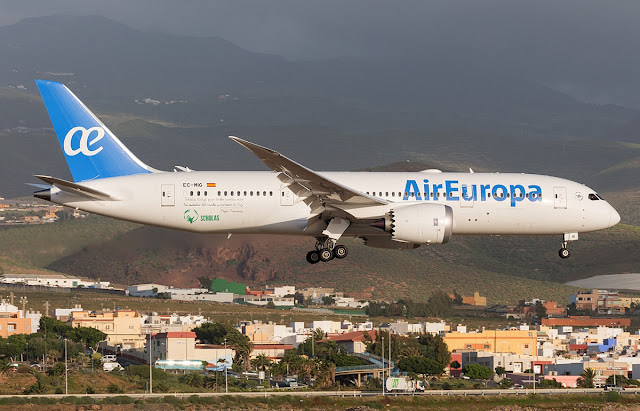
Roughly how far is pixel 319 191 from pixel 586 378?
4843cm

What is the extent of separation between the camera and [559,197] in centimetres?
5631

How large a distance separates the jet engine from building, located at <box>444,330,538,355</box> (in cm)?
5504

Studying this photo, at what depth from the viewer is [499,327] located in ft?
383

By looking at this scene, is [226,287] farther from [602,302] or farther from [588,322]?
[602,302]

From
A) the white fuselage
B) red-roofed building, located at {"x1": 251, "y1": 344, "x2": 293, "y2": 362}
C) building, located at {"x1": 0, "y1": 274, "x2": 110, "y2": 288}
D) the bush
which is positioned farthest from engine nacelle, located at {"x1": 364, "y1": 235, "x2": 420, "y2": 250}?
building, located at {"x1": 0, "y1": 274, "x2": 110, "y2": 288}

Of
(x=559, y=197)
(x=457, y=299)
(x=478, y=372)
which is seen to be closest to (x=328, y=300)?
(x=457, y=299)

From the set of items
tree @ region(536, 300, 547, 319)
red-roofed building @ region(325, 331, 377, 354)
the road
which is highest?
tree @ region(536, 300, 547, 319)

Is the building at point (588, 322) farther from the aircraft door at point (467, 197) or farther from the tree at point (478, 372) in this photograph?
the aircraft door at point (467, 197)

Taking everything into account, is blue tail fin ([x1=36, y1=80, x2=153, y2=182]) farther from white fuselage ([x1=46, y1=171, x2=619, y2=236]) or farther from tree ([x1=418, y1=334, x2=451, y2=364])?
tree ([x1=418, y1=334, x2=451, y2=364])

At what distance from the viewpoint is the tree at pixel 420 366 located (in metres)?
93.1

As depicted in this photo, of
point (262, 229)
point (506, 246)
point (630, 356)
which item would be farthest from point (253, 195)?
point (506, 246)

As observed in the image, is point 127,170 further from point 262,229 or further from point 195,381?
point 195,381

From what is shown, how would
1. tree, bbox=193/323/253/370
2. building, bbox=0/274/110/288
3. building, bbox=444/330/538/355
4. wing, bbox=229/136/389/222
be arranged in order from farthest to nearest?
building, bbox=0/274/110/288, building, bbox=444/330/538/355, tree, bbox=193/323/253/370, wing, bbox=229/136/389/222

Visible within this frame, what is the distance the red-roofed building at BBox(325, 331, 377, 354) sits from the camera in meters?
103
